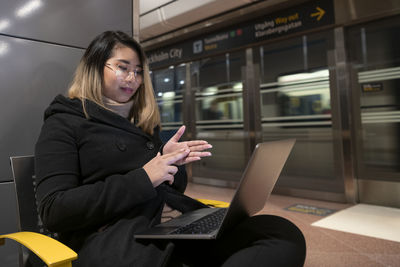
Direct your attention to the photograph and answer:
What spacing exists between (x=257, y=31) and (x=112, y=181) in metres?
4.30

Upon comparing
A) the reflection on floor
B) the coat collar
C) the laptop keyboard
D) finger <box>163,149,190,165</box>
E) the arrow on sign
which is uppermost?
the arrow on sign

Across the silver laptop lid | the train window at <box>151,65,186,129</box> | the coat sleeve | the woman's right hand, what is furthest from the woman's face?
the train window at <box>151,65,186,129</box>

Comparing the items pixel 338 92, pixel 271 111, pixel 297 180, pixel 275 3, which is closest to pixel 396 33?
pixel 338 92

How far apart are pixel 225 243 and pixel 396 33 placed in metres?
3.83

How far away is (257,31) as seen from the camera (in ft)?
15.4

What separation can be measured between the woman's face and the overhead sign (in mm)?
3492

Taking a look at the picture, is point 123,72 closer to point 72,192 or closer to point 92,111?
point 92,111

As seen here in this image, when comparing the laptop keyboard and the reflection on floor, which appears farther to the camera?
the reflection on floor

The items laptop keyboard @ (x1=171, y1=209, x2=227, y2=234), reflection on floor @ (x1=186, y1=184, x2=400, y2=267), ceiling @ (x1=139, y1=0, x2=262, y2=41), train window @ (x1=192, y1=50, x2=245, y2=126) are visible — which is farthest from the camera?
train window @ (x1=192, y1=50, x2=245, y2=126)

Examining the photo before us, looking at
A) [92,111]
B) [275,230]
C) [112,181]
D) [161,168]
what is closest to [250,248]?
[275,230]

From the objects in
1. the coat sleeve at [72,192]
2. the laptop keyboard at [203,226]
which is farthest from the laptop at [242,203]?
the coat sleeve at [72,192]

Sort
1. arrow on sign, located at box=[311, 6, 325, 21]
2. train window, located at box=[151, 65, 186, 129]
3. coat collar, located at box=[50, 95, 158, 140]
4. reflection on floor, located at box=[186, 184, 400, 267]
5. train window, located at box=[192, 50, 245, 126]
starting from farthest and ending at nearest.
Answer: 1. train window, located at box=[151, 65, 186, 129]
2. train window, located at box=[192, 50, 245, 126]
3. arrow on sign, located at box=[311, 6, 325, 21]
4. reflection on floor, located at box=[186, 184, 400, 267]
5. coat collar, located at box=[50, 95, 158, 140]

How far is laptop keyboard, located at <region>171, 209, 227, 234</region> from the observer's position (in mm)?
901

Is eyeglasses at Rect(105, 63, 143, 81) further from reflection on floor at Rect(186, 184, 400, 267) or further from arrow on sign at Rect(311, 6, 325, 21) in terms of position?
arrow on sign at Rect(311, 6, 325, 21)
